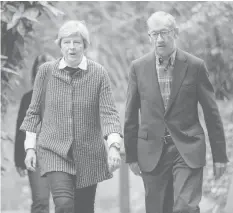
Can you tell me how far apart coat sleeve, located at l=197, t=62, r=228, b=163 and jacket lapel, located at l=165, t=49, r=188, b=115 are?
133 mm

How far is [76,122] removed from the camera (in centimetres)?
552

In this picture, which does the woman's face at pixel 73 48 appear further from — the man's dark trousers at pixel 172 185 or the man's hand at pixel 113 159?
the man's dark trousers at pixel 172 185

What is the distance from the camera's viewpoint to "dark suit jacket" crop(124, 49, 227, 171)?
5.75 meters

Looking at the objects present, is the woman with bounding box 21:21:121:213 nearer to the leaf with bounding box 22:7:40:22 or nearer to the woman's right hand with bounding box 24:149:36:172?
the woman's right hand with bounding box 24:149:36:172

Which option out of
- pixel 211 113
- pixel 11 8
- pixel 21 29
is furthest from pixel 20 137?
pixel 211 113

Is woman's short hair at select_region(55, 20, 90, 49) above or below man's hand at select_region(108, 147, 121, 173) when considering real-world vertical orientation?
above

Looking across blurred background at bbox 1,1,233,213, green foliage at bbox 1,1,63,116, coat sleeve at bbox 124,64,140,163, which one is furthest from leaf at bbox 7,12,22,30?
coat sleeve at bbox 124,64,140,163

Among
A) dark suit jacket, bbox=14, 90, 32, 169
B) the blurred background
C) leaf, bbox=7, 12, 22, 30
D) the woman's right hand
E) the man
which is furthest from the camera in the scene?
the blurred background

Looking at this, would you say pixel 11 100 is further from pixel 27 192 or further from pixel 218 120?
pixel 218 120

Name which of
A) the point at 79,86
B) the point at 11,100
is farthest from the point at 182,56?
the point at 11,100

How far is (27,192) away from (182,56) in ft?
15.7

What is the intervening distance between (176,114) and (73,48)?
903 mm

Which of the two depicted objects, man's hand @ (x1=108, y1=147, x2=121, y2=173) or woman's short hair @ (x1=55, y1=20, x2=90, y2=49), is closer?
man's hand @ (x1=108, y1=147, x2=121, y2=173)

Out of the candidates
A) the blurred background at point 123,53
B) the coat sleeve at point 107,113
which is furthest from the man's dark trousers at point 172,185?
the blurred background at point 123,53
